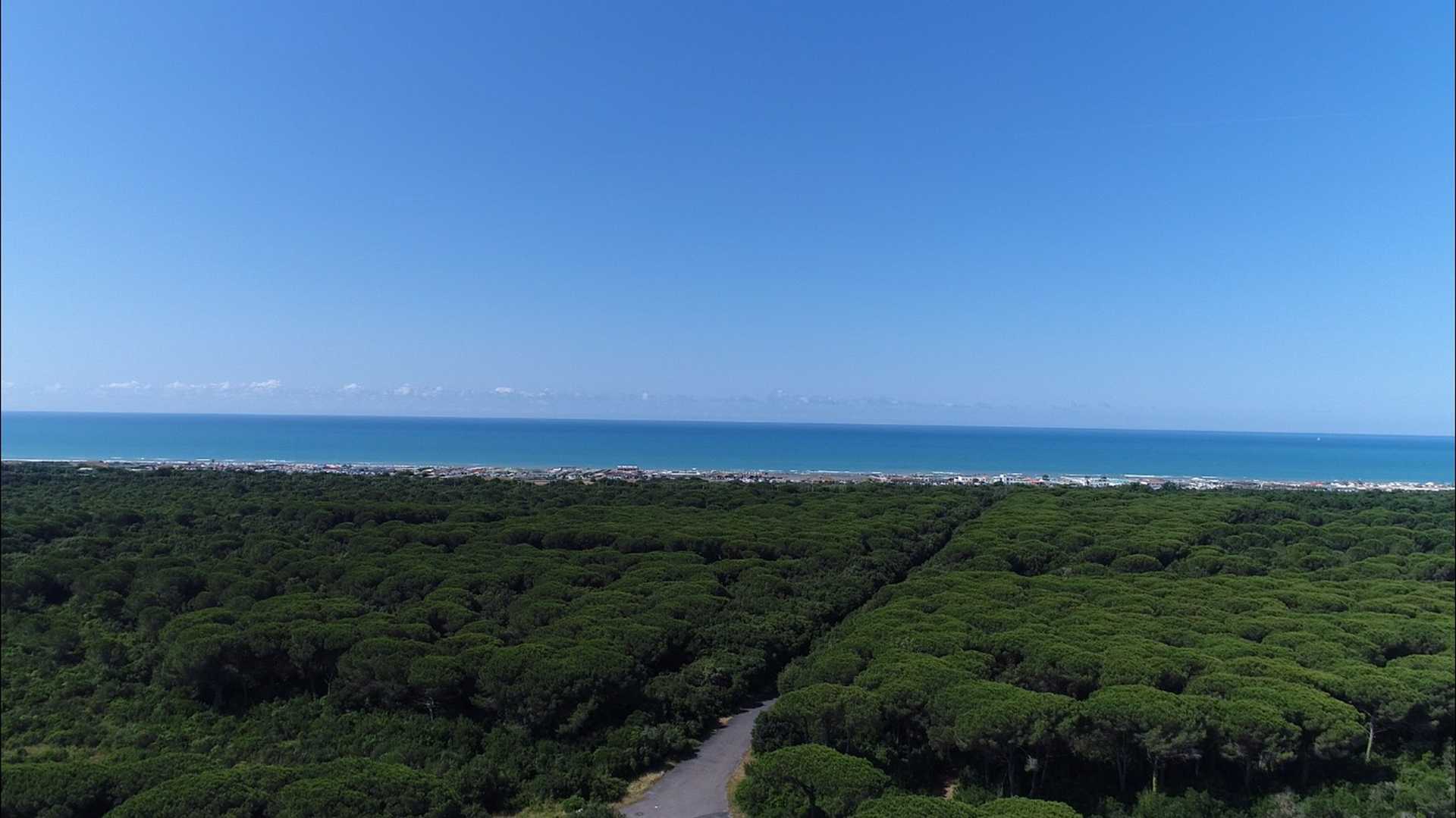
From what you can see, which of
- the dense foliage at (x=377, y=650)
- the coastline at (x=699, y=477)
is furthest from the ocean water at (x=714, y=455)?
Result: the dense foliage at (x=377, y=650)

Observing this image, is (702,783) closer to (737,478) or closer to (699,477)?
(699,477)

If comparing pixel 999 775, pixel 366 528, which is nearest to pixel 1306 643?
pixel 999 775

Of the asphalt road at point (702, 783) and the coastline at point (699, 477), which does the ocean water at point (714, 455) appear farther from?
the asphalt road at point (702, 783)

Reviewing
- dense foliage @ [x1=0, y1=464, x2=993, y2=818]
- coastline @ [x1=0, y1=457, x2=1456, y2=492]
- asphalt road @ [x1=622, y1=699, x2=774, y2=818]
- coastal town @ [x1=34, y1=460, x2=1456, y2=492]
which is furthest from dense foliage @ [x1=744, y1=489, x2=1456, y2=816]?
coastal town @ [x1=34, y1=460, x2=1456, y2=492]

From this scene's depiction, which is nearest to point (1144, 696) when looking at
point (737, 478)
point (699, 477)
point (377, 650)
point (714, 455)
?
point (377, 650)

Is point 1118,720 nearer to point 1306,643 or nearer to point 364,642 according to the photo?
point 1306,643
